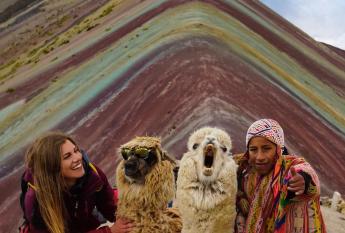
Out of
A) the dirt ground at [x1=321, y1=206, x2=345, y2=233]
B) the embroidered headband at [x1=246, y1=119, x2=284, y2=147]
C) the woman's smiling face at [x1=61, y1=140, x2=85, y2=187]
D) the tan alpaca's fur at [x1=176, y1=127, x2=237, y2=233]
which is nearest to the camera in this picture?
the woman's smiling face at [x1=61, y1=140, x2=85, y2=187]

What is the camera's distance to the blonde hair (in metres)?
3.50

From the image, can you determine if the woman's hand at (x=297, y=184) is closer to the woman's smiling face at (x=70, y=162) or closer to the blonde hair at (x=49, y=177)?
the woman's smiling face at (x=70, y=162)

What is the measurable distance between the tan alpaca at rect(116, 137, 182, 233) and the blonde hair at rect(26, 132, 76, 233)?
1.60 feet

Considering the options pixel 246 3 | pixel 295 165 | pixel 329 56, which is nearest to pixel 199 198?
pixel 295 165

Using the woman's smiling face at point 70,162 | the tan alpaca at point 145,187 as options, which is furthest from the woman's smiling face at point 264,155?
the woman's smiling face at point 70,162

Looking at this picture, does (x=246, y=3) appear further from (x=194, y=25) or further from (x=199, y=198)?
(x=199, y=198)

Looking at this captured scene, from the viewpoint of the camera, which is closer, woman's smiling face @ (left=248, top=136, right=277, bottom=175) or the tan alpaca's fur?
woman's smiling face @ (left=248, top=136, right=277, bottom=175)

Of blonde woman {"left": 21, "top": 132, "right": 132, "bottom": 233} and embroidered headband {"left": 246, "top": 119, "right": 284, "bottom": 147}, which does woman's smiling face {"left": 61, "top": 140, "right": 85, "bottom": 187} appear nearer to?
blonde woman {"left": 21, "top": 132, "right": 132, "bottom": 233}

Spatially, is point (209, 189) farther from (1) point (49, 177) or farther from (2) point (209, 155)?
(1) point (49, 177)

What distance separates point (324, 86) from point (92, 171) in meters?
20.1

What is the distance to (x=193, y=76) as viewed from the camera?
508 inches

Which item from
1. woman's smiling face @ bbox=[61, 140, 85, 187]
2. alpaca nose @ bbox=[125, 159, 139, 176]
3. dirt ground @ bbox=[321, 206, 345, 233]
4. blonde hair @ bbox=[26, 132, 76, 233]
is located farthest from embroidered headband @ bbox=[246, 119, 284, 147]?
dirt ground @ bbox=[321, 206, 345, 233]

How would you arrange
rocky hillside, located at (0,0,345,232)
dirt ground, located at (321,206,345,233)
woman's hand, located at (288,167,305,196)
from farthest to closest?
rocky hillside, located at (0,0,345,232)
dirt ground, located at (321,206,345,233)
woman's hand, located at (288,167,305,196)

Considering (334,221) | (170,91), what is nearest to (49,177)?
(334,221)
